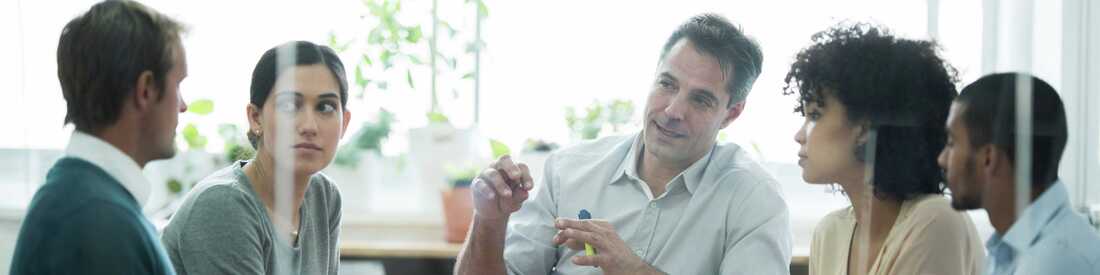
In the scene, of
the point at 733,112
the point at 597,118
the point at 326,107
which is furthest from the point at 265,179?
the point at 733,112

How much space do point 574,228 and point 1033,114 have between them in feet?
2.26

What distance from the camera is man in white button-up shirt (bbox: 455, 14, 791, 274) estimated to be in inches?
58.9

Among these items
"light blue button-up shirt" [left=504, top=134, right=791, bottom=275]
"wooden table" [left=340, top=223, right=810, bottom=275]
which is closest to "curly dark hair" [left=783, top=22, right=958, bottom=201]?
"light blue button-up shirt" [left=504, top=134, right=791, bottom=275]

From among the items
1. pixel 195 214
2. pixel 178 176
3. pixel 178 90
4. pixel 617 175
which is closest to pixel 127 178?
pixel 178 90

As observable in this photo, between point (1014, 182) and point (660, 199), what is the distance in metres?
0.70

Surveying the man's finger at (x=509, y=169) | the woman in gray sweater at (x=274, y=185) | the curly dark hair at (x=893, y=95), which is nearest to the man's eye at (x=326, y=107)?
the woman in gray sweater at (x=274, y=185)

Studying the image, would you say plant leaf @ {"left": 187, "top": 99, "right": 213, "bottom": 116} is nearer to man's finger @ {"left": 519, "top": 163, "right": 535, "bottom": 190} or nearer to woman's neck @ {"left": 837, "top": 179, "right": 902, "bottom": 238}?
man's finger @ {"left": 519, "top": 163, "right": 535, "bottom": 190}

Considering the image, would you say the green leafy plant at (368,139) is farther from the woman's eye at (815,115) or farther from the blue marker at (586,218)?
the woman's eye at (815,115)

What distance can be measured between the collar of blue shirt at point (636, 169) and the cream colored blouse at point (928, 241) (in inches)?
14.4

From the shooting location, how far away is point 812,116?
1198 mm

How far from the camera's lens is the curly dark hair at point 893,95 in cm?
105

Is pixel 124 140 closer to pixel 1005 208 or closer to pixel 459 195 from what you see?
pixel 459 195

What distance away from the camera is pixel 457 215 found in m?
1.65

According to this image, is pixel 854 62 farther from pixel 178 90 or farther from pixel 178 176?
pixel 178 176
